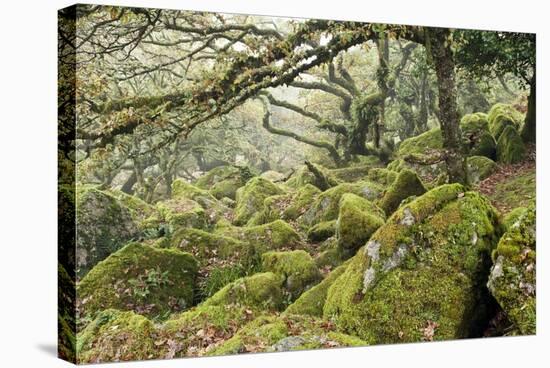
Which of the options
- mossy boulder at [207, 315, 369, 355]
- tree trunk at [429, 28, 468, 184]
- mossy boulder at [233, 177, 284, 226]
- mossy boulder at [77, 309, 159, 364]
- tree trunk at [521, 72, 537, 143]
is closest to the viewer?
mossy boulder at [77, 309, 159, 364]

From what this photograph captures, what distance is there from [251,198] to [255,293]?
1.16 metres

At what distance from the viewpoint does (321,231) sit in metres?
9.90

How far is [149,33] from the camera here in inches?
351

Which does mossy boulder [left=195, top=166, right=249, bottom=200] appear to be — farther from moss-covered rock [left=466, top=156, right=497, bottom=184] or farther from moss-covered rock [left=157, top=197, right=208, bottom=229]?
moss-covered rock [left=466, top=156, right=497, bottom=184]

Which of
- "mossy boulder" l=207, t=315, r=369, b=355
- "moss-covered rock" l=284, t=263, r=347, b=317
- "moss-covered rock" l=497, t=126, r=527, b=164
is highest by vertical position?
"moss-covered rock" l=497, t=126, r=527, b=164

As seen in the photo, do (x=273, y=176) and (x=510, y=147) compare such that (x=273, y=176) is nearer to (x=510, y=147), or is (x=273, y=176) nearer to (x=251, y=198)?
(x=251, y=198)

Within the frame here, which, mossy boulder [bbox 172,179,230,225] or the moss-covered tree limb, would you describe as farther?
the moss-covered tree limb

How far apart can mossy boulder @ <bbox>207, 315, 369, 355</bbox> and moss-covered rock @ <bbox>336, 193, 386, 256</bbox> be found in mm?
1044

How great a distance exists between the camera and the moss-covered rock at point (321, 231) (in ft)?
32.4

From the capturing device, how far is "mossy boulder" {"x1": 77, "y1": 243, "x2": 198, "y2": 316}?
331 inches

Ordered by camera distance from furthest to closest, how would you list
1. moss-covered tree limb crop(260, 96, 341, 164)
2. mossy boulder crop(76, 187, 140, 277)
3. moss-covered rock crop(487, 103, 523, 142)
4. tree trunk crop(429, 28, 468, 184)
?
moss-covered rock crop(487, 103, 523, 142) < tree trunk crop(429, 28, 468, 184) < moss-covered tree limb crop(260, 96, 341, 164) < mossy boulder crop(76, 187, 140, 277)

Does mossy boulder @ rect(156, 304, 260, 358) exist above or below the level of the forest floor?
below

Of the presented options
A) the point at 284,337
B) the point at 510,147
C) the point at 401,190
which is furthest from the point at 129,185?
the point at 510,147

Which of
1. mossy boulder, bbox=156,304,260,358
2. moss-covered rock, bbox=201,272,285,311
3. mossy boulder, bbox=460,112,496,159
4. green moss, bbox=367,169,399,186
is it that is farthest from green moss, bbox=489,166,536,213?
mossy boulder, bbox=156,304,260,358
